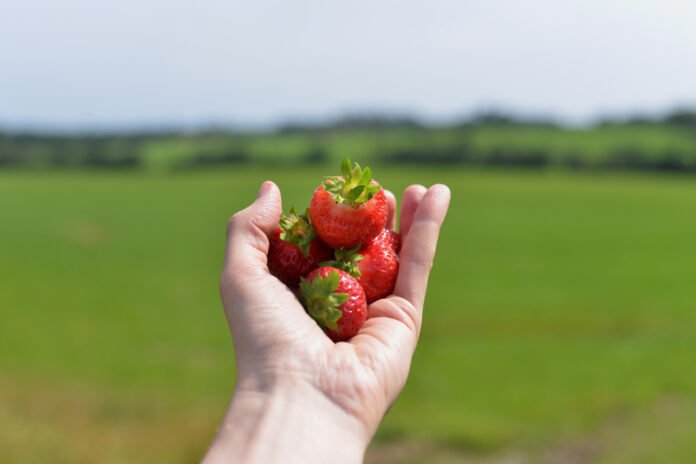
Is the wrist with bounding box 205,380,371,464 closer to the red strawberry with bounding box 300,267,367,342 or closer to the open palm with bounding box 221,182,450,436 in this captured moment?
the open palm with bounding box 221,182,450,436

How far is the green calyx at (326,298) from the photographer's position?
9.72 ft

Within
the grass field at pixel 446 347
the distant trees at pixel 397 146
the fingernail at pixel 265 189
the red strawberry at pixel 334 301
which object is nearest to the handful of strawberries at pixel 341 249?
the red strawberry at pixel 334 301

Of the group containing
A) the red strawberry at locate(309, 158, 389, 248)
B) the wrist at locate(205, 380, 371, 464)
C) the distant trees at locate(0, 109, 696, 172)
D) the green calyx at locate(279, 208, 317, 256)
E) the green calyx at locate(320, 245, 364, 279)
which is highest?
the red strawberry at locate(309, 158, 389, 248)

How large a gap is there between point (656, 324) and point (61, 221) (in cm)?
2557

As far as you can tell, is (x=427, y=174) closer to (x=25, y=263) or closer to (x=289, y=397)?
(x=25, y=263)

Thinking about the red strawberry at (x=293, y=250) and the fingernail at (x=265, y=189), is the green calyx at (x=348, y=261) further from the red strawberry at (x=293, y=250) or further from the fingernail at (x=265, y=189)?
the fingernail at (x=265, y=189)

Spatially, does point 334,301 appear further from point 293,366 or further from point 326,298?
point 293,366

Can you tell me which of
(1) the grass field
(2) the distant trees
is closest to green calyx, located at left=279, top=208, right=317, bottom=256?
(1) the grass field

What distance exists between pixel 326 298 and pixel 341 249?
40 cm

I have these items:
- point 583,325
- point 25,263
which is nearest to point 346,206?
point 583,325

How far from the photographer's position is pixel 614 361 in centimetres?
1080

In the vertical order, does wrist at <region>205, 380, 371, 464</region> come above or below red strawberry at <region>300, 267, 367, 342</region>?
below

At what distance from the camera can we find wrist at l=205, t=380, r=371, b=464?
2338 millimetres

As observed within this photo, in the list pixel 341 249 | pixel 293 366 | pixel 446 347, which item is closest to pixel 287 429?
pixel 293 366
